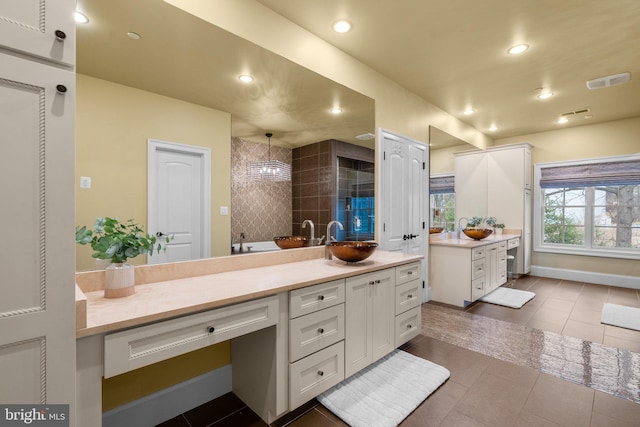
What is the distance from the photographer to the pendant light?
212 centimetres

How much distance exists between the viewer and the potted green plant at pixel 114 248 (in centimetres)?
137

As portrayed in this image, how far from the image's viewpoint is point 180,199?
5.81 feet

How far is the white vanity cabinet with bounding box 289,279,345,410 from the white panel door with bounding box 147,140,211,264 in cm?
74

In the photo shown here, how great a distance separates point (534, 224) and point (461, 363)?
438cm

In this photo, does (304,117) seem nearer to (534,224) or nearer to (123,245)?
(123,245)

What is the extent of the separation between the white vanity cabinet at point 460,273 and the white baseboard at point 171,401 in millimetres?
2929

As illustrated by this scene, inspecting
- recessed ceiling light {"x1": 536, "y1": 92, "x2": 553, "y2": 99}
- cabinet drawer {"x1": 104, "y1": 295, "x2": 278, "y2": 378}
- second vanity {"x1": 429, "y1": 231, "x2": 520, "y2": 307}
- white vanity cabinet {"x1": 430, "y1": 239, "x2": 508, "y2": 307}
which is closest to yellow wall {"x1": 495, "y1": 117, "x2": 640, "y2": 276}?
recessed ceiling light {"x1": 536, "y1": 92, "x2": 553, "y2": 99}

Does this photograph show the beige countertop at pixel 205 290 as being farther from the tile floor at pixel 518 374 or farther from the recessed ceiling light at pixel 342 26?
the recessed ceiling light at pixel 342 26

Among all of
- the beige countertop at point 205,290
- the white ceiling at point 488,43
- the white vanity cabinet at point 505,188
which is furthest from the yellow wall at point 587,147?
the beige countertop at point 205,290

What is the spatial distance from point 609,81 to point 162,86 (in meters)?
4.45

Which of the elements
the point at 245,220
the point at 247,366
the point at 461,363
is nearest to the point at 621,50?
the point at 461,363

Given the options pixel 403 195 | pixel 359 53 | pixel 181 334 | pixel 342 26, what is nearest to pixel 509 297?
pixel 403 195

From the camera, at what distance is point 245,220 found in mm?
2080

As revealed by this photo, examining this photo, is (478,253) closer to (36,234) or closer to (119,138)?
(119,138)
